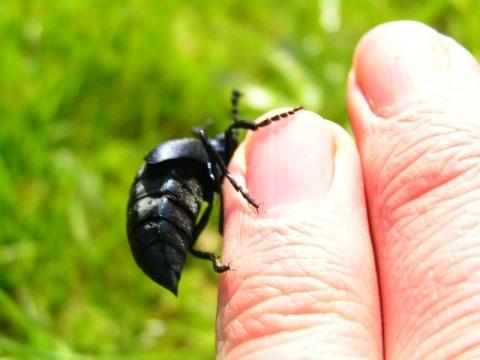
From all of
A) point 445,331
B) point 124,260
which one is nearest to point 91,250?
point 124,260

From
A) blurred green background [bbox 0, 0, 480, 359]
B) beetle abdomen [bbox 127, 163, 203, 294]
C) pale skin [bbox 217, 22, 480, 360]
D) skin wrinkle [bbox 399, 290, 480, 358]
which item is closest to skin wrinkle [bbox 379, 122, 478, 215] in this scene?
pale skin [bbox 217, 22, 480, 360]

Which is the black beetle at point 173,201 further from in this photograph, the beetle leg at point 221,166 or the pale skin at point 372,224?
the pale skin at point 372,224

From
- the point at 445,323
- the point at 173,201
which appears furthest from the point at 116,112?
the point at 445,323

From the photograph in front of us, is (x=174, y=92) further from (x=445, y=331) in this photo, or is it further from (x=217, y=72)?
(x=445, y=331)

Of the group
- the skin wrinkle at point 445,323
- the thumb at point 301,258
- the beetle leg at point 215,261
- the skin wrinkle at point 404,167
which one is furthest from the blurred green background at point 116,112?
the skin wrinkle at point 445,323

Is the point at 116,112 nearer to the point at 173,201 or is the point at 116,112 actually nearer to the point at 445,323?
the point at 173,201

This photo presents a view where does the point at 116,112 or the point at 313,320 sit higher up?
the point at 116,112

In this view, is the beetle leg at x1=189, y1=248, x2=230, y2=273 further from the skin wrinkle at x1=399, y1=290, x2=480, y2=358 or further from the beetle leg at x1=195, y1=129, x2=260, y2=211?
the skin wrinkle at x1=399, y1=290, x2=480, y2=358
